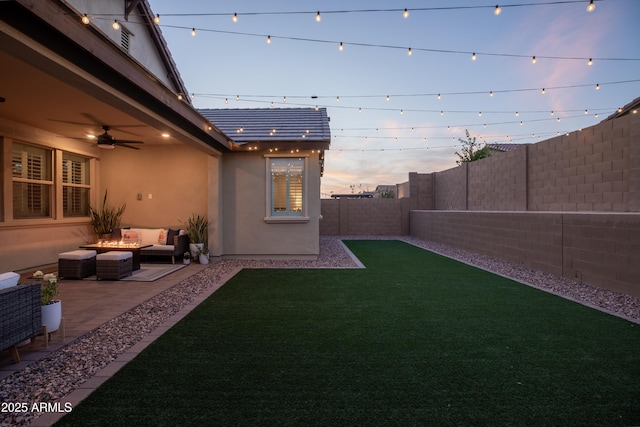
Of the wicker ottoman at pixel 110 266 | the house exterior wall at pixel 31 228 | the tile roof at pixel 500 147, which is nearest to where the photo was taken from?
the wicker ottoman at pixel 110 266

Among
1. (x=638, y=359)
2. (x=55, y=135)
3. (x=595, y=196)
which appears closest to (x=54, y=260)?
(x=55, y=135)

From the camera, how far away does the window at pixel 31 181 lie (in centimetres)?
622

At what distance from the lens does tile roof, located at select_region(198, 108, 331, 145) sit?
7.41 metres

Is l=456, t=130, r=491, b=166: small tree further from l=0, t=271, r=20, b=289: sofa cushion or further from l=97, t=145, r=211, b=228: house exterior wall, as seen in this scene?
l=0, t=271, r=20, b=289: sofa cushion

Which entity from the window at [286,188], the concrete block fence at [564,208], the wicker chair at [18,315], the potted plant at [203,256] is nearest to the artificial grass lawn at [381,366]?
the wicker chair at [18,315]

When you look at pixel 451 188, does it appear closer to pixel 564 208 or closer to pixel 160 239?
pixel 564 208

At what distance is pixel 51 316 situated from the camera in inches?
120

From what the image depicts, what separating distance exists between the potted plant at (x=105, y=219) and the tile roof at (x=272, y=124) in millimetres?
3399

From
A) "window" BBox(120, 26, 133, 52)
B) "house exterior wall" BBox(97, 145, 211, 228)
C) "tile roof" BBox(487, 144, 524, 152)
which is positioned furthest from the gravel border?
"tile roof" BBox(487, 144, 524, 152)

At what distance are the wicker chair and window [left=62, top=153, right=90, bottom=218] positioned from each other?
564 cm

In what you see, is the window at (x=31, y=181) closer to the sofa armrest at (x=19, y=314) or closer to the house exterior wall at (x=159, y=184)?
the house exterior wall at (x=159, y=184)

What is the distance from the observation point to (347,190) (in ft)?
135

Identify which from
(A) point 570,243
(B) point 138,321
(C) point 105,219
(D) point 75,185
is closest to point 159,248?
(C) point 105,219

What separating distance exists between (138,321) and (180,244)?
3.86 metres
